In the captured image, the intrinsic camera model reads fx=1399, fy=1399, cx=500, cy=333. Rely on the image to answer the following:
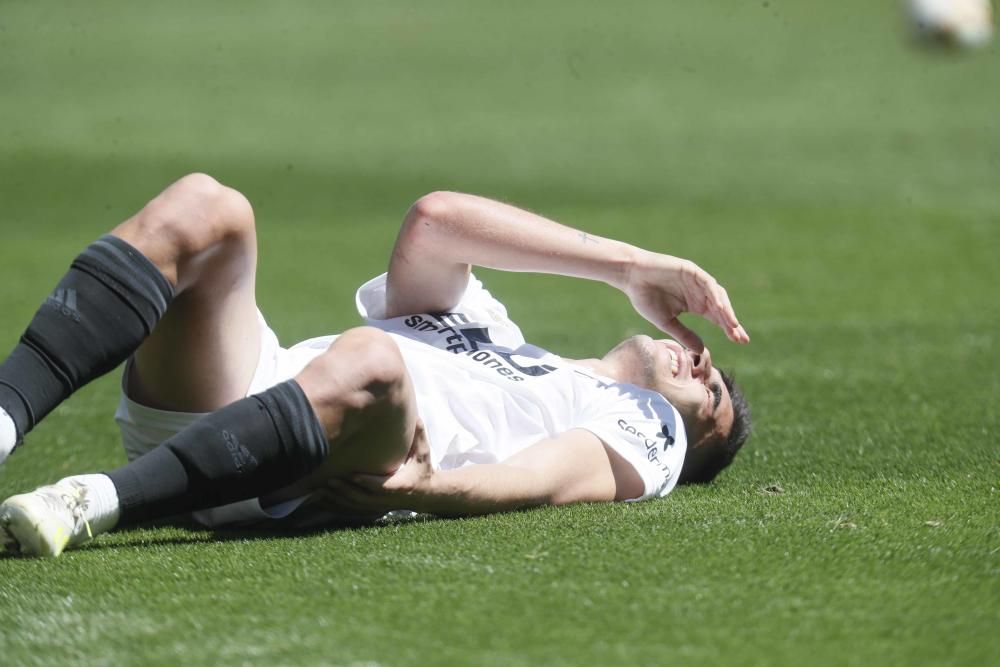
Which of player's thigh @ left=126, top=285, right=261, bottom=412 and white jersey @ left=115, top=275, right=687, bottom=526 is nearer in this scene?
player's thigh @ left=126, top=285, right=261, bottom=412

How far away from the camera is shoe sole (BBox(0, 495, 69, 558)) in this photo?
265 cm

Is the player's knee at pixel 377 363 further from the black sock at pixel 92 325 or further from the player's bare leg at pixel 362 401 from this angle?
the black sock at pixel 92 325

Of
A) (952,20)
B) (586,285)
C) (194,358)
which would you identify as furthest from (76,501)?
(952,20)

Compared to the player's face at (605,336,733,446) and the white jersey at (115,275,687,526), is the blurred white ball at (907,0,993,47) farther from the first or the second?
the white jersey at (115,275,687,526)

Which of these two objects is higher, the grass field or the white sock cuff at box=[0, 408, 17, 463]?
the white sock cuff at box=[0, 408, 17, 463]

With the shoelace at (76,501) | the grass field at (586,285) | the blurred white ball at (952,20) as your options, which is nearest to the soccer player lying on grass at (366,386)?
the shoelace at (76,501)

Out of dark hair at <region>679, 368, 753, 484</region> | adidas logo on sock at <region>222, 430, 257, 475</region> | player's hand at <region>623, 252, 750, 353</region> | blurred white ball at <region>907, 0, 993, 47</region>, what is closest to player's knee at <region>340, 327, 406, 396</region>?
adidas logo on sock at <region>222, 430, 257, 475</region>

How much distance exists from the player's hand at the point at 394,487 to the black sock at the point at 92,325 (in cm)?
53

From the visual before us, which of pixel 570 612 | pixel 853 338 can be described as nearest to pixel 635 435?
pixel 570 612

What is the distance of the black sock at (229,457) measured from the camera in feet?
8.98

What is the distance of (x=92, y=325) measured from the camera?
278cm

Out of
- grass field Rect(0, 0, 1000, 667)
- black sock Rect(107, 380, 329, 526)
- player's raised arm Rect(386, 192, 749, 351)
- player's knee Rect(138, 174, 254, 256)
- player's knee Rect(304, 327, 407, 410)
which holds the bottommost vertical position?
grass field Rect(0, 0, 1000, 667)

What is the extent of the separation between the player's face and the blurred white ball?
38.6ft

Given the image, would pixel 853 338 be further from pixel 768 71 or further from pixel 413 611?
pixel 768 71
